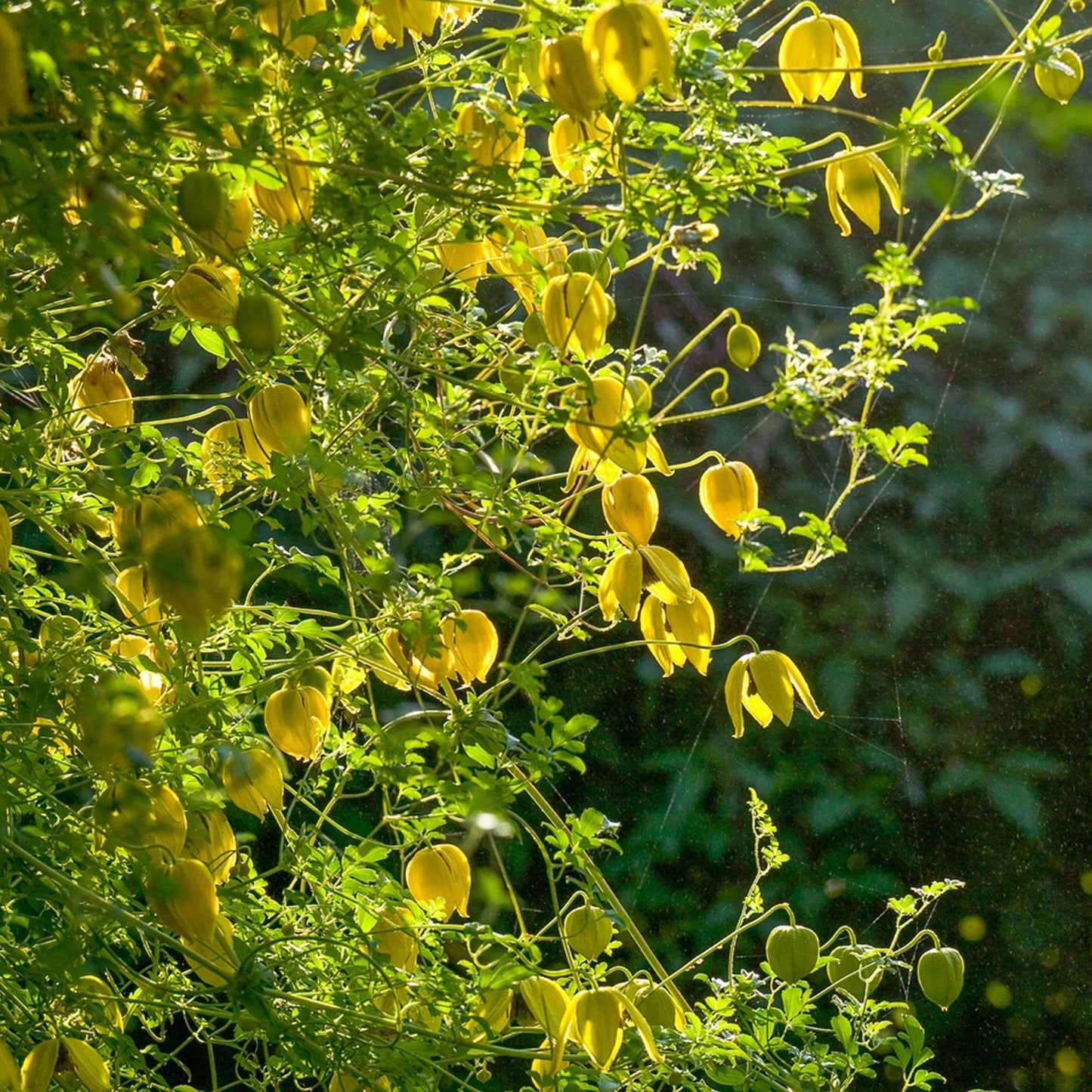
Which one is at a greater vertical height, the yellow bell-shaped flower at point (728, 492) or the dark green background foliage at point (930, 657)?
the yellow bell-shaped flower at point (728, 492)

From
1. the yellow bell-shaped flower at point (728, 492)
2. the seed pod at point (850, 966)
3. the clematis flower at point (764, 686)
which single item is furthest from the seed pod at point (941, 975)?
the yellow bell-shaped flower at point (728, 492)

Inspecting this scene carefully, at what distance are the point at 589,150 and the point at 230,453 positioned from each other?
266 mm

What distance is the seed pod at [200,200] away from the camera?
1.67ft

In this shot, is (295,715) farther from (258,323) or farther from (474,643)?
(258,323)

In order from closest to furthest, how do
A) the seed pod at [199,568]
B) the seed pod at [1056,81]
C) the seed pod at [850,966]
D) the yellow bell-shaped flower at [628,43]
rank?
the seed pod at [199,568]
the yellow bell-shaped flower at [628,43]
the seed pod at [1056,81]
the seed pod at [850,966]

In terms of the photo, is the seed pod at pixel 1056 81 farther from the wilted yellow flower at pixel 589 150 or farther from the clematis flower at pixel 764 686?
the clematis flower at pixel 764 686

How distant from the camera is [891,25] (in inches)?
73.9

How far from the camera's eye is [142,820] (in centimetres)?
45

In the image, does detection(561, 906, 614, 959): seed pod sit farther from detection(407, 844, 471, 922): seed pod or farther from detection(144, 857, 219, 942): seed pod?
detection(144, 857, 219, 942): seed pod

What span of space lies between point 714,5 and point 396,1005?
1.59ft

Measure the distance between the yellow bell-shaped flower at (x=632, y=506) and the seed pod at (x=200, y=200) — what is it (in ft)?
0.81

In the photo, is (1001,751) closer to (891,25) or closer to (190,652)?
(891,25)

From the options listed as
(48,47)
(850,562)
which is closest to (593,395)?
(48,47)

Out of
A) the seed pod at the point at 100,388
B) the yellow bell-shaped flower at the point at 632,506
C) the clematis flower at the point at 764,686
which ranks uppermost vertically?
the seed pod at the point at 100,388
